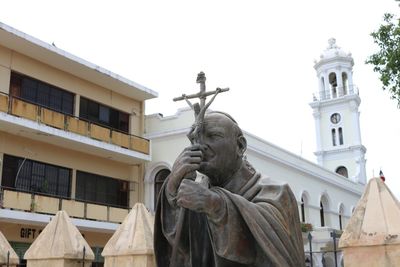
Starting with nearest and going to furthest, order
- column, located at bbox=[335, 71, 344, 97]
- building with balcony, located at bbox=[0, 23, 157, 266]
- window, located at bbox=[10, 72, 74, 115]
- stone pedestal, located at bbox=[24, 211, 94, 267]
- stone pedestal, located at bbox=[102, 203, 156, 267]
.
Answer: stone pedestal, located at bbox=[102, 203, 156, 267] → stone pedestal, located at bbox=[24, 211, 94, 267] → building with balcony, located at bbox=[0, 23, 157, 266] → window, located at bbox=[10, 72, 74, 115] → column, located at bbox=[335, 71, 344, 97]

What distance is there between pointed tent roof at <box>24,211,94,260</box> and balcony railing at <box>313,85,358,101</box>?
40.2m

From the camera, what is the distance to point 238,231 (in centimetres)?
226

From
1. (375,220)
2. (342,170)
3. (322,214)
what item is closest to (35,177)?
(375,220)

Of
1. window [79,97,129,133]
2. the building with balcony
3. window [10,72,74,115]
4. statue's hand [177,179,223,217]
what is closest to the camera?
statue's hand [177,179,223,217]

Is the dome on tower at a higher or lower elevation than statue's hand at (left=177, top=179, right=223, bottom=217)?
higher

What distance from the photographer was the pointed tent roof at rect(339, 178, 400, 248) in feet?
16.3

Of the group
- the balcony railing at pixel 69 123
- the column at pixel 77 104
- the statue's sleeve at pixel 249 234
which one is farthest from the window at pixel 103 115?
the statue's sleeve at pixel 249 234

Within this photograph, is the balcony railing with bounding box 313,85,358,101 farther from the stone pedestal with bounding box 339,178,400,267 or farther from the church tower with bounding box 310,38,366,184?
the stone pedestal with bounding box 339,178,400,267

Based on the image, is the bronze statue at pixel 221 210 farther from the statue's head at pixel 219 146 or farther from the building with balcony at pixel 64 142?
the building with balcony at pixel 64 142

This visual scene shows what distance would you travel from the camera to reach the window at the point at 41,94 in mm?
17656

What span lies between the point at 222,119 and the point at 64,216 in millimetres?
5514

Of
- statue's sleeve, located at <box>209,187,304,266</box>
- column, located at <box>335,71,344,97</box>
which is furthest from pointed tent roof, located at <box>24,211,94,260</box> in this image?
column, located at <box>335,71,344,97</box>

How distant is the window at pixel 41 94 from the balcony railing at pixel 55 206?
11.1 feet

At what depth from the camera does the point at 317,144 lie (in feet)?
151
